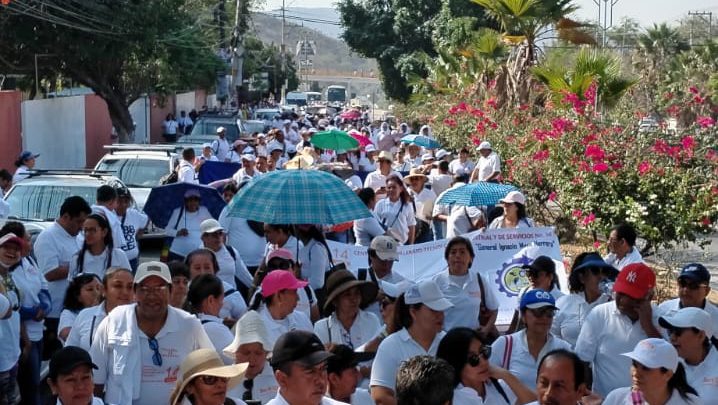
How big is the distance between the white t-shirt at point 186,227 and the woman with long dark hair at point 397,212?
2521 millimetres

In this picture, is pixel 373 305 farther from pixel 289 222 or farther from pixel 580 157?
pixel 580 157

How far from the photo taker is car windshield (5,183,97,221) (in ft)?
52.6

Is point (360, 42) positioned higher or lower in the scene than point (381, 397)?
higher

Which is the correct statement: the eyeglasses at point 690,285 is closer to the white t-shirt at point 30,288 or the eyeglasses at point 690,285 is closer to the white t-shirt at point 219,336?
the white t-shirt at point 219,336

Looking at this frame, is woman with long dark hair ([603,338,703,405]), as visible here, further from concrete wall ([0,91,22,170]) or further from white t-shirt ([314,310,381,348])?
concrete wall ([0,91,22,170])

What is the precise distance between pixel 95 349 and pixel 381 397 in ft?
5.26

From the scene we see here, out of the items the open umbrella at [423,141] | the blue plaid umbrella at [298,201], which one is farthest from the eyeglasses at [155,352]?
the open umbrella at [423,141]

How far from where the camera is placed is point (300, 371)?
535 centimetres

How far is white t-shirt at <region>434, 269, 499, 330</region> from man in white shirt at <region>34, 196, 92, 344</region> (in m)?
3.21

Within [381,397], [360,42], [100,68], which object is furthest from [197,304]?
[360,42]

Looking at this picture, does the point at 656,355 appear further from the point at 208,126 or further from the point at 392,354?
the point at 208,126

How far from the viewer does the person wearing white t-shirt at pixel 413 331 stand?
21.6ft

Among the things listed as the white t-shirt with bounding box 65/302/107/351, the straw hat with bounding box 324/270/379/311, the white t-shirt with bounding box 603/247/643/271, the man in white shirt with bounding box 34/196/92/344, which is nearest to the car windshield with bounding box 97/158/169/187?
the man in white shirt with bounding box 34/196/92/344

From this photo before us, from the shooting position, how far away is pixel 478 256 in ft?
35.7
